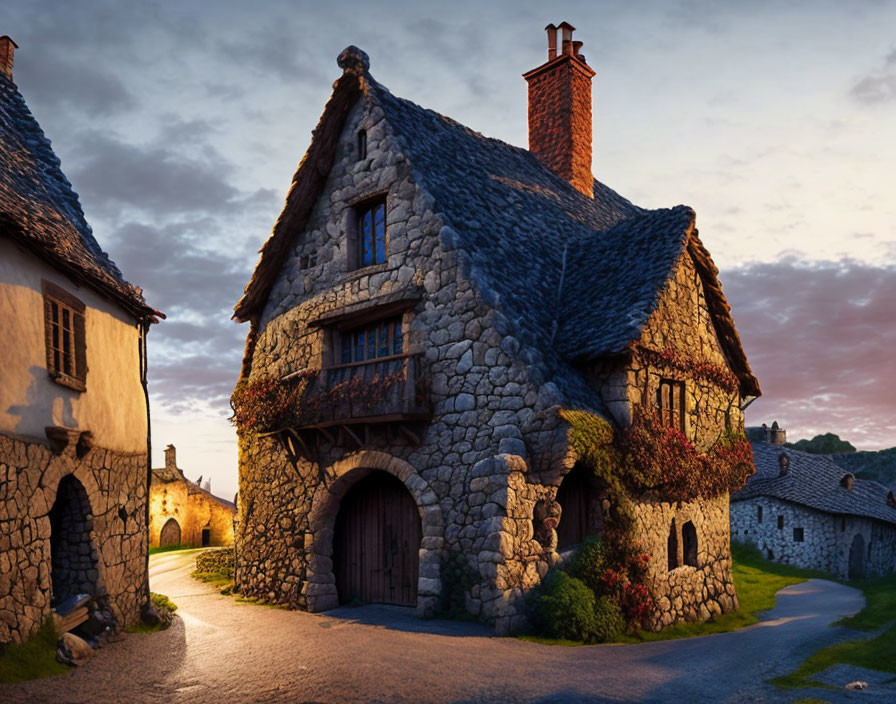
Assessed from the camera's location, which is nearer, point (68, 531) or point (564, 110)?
point (68, 531)

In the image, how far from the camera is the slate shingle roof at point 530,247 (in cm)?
1421

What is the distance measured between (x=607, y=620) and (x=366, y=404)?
18.0 ft

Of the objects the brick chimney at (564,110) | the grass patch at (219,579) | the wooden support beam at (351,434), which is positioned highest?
the brick chimney at (564,110)

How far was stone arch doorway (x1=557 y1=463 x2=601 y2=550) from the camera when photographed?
13812mm

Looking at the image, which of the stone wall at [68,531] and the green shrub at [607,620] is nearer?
the stone wall at [68,531]

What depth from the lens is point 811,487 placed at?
33.5 meters

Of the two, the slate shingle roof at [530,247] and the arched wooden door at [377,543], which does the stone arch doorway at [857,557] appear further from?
the arched wooden door at [377,543]

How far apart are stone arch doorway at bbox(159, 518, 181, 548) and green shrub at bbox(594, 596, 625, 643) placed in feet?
87.1

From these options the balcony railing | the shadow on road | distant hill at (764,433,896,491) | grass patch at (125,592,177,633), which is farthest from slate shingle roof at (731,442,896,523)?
grass patch at (125,592,177,633)

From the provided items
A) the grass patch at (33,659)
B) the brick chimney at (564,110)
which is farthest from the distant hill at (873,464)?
the grass patch at (33,659)

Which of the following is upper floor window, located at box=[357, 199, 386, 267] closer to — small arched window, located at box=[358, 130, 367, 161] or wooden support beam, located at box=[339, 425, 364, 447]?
small arched window, located at box=[358, 130, 367, 161]

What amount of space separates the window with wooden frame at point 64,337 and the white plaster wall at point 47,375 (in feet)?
0.37

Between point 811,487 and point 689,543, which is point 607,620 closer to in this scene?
point 689,543

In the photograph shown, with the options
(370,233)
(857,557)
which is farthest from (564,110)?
(857,557)
